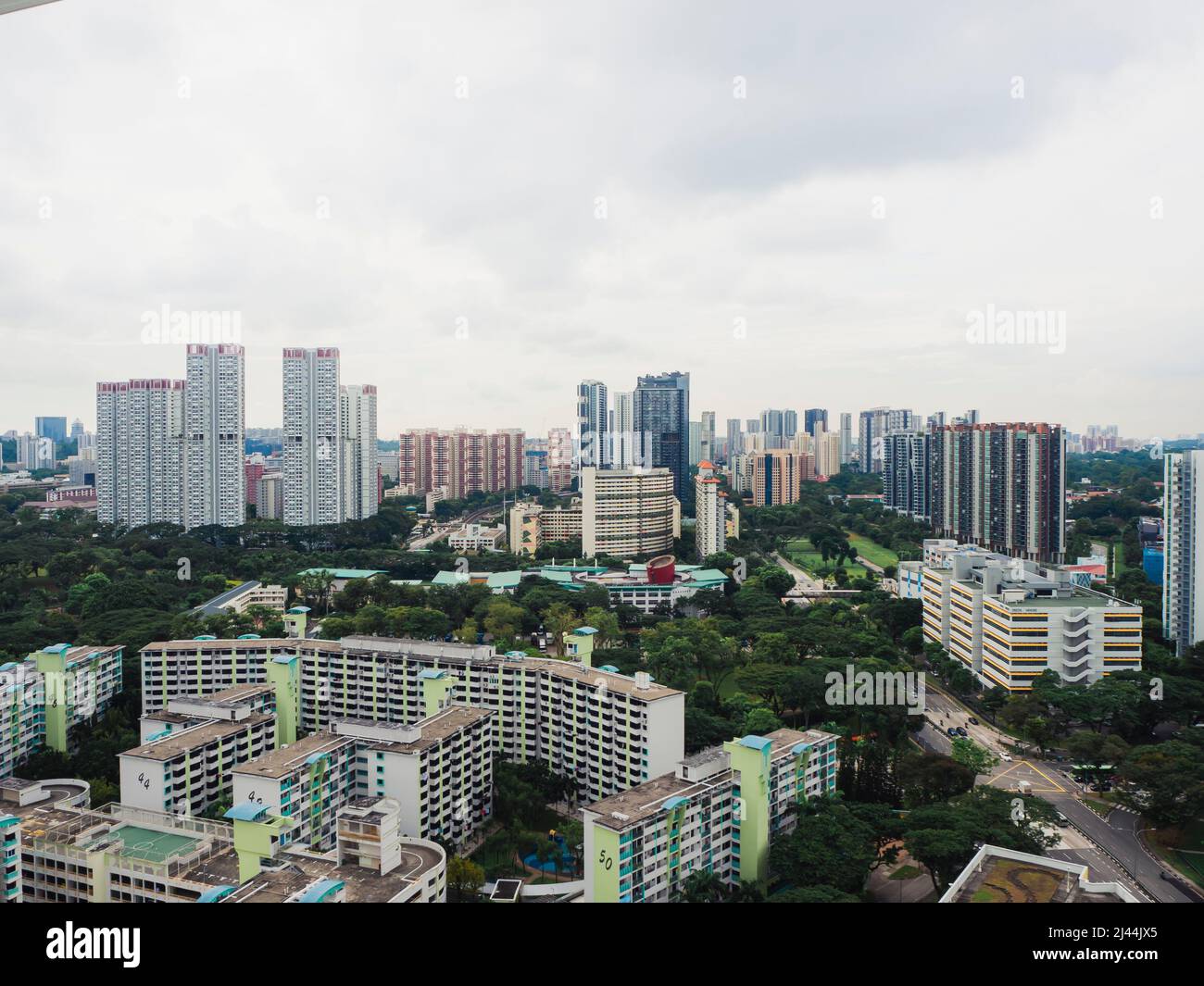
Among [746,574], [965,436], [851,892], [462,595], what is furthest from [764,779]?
[965,436]

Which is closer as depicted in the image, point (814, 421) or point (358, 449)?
point (358, 449)

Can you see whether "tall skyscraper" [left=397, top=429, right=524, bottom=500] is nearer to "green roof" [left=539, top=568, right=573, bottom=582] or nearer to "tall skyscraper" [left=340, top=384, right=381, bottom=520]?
"tall skyscraper" [left=340, top=384, right=381, bottom=520]

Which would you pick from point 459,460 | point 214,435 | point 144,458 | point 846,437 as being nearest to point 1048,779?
point 214,435

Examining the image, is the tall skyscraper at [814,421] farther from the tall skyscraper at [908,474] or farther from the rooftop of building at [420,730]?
the rooftop of building at [420,730]

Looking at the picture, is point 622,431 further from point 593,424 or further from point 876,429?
point 876,429

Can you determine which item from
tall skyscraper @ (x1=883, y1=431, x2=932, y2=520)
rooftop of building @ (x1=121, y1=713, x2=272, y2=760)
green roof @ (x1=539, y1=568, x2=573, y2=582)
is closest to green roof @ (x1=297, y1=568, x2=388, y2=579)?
green roof @ (x1=539, y1=568, x2=573, y2=582)

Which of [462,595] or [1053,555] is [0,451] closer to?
[462,595]

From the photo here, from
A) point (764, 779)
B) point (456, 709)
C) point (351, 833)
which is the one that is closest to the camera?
point (351, 833)

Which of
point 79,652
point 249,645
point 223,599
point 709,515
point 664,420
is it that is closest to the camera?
point 79,652
